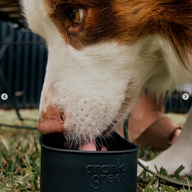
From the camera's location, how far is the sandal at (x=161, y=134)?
206cm

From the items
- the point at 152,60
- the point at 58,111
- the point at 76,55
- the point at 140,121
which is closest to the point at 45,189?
the point at 58,111

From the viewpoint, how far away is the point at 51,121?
1.10 metres

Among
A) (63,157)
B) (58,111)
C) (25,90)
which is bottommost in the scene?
(25,90)

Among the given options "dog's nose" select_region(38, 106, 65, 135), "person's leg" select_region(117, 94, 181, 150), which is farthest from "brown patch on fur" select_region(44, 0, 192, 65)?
"person's leg" select_region(117, 94, 181, 150)

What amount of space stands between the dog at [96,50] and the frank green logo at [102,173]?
0.71ft

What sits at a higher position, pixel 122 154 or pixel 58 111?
pixel 58 111

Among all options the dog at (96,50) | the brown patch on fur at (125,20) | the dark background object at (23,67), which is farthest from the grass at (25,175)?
the dark background object at (23,67)

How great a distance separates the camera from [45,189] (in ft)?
3.34

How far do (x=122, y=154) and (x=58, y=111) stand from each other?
301 millimetres

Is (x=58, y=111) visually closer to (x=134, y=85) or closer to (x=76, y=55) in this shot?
(x=76, y=55)

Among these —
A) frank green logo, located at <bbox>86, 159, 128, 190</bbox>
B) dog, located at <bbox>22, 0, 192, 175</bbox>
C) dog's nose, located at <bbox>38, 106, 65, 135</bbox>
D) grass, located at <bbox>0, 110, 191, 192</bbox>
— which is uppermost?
dog, located at <bbox>22, 0, 192, 175</bbox>

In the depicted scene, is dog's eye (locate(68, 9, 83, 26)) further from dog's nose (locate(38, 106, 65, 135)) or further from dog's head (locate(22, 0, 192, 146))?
dog's nose (locate(38, 106, 65, 135))

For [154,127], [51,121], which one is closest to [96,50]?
[51,121]

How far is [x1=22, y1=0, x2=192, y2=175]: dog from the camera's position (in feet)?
3.61
